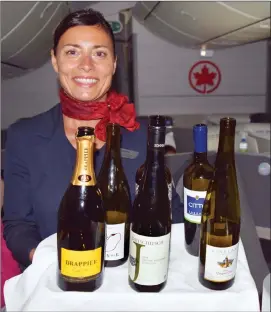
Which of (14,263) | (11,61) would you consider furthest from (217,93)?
(14,263)

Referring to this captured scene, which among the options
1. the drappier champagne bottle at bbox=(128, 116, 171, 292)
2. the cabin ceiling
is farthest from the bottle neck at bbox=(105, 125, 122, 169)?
the cabin ceiling

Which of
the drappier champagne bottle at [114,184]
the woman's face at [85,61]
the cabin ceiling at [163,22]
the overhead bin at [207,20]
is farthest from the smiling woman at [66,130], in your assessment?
the overhead bin at [207,20]

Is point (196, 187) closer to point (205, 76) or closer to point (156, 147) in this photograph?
point (156, 147)

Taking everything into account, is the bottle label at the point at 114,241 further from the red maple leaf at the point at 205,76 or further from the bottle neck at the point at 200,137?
the red maple leaf at the point at 205,76

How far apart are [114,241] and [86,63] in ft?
1.67

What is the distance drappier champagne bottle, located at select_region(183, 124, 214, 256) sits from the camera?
2.34 ft

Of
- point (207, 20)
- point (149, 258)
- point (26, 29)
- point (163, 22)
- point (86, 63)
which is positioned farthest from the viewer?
point (163, 22)

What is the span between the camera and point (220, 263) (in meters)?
0.63

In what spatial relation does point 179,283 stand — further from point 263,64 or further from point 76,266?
point 263,64

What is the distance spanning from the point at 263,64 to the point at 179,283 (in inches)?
187

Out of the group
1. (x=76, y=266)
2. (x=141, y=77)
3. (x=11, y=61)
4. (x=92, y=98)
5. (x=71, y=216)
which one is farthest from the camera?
(x=141, y=77)

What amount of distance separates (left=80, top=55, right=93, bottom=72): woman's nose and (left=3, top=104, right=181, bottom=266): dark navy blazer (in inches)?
8.1

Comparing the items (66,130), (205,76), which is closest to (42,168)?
(66,130)

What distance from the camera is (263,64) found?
16.0ft
